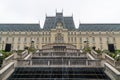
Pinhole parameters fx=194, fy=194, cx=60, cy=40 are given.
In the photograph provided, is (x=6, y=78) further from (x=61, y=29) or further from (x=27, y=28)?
(x=27, y=28)

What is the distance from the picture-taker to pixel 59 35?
64750mm

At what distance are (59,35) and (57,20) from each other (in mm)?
6412

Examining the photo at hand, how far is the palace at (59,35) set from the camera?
65.8m

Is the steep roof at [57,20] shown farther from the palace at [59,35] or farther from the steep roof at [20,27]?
the steep roof at [20,27]

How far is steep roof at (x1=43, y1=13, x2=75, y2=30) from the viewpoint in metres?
68.6

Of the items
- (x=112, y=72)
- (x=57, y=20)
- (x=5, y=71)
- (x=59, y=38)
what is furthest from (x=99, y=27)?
(x=5, y=71)

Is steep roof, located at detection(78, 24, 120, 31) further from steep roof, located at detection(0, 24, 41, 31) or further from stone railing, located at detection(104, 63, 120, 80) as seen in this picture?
stone railing, located at detection(104, 63, 120, 80)

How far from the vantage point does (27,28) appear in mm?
71125

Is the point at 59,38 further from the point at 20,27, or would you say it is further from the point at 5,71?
the point at 5,71

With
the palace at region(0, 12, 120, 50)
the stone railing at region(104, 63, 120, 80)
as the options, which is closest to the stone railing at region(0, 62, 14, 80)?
the stone railing at region(104, 63, 120, 80)

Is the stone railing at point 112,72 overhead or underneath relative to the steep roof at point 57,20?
underneath

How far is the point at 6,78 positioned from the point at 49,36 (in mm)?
53416

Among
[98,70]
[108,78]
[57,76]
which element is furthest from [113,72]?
[57,76]

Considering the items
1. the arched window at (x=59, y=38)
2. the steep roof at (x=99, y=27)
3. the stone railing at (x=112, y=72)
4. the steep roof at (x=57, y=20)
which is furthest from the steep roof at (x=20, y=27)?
the stone railing at (x=112, y=72)
